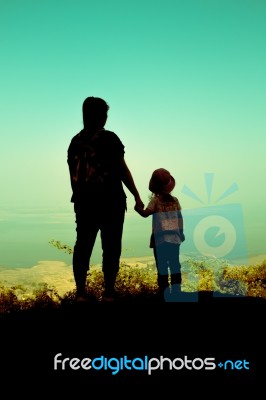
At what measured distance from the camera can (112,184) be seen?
5.20 m

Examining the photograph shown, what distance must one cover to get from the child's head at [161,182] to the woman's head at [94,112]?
1140 mm

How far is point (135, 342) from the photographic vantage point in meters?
4.54

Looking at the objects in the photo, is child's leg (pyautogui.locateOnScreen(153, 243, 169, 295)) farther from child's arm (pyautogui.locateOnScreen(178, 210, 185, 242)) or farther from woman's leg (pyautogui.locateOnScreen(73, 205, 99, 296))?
woman's leg (pyautogui.locateOnScreen(73, 205, 99, 296))

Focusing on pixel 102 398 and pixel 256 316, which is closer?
pixel 102 398

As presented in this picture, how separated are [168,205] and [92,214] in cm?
127

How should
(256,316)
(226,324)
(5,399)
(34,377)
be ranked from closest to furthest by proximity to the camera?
(5,399) < (34,377) < (226,324) < (256,316)

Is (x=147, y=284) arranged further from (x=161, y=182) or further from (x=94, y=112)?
(x=94, y=112)

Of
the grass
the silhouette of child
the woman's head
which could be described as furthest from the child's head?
the grass

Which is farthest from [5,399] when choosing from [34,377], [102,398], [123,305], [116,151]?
[116,151]

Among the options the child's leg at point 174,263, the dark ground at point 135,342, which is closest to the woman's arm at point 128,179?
the child's leg at point 174,263

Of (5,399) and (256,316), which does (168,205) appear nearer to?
(256,316)

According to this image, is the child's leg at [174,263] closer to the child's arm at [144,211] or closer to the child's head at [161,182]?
the child's arm at [144,211]

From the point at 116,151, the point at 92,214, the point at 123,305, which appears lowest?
the point at 123,305

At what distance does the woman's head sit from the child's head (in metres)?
1.14
